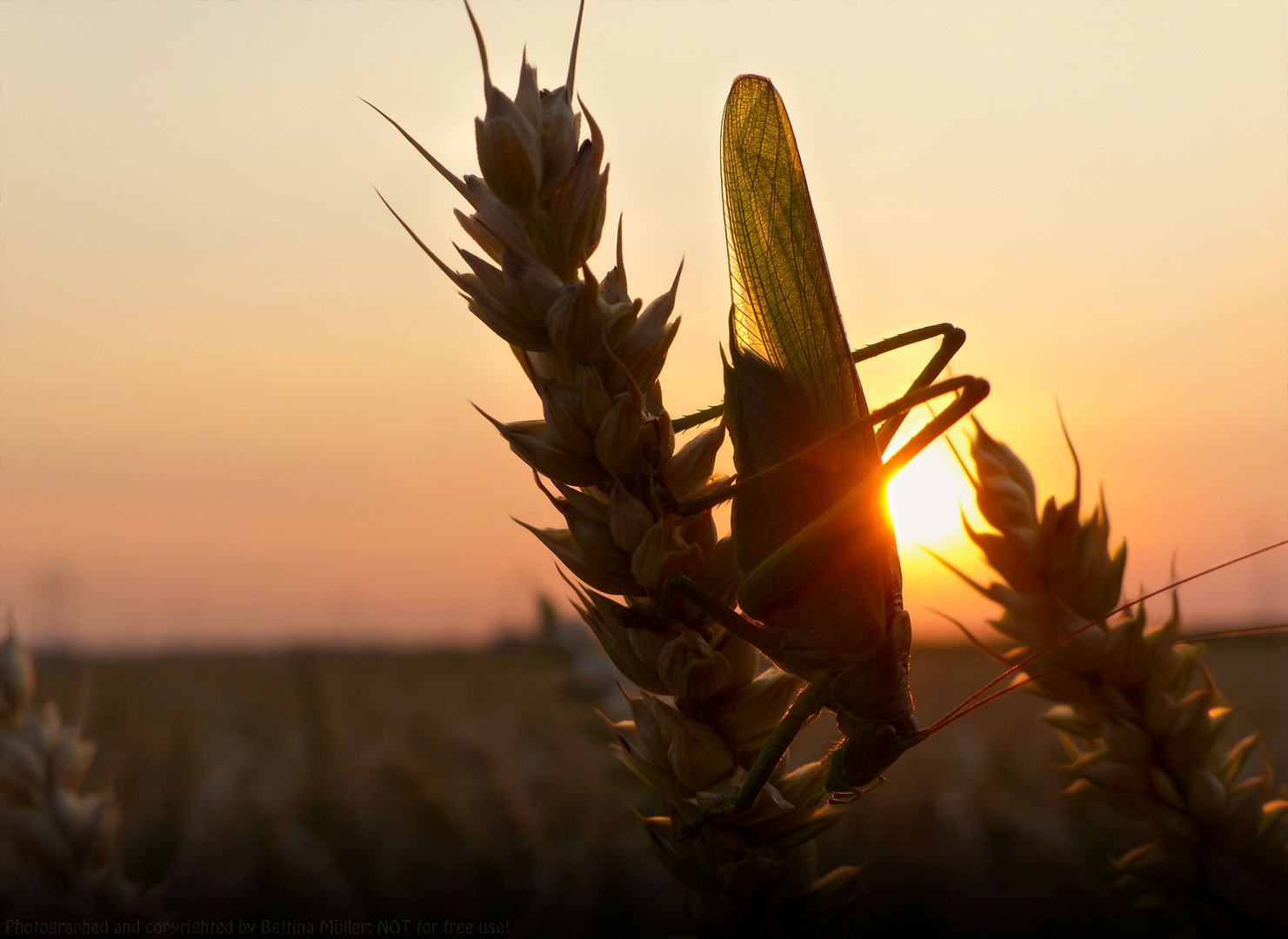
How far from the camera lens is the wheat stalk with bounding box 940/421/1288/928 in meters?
1.56

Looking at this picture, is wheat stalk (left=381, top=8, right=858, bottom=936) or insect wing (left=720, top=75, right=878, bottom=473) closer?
wheat stalk (left=381, top=8, right=858, bottom=936)

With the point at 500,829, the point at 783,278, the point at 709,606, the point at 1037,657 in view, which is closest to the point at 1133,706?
the point at 1037,657

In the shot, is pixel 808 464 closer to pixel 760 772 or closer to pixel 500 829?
pixel 760 772

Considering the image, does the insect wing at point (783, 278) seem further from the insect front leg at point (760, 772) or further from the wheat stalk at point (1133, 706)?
the insect front leg at point (760, 772)

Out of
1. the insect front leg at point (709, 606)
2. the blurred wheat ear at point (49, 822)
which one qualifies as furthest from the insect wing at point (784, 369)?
the blurred wheat ear at point (49, 822)

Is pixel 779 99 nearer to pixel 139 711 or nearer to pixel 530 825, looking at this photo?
pixel 530 825

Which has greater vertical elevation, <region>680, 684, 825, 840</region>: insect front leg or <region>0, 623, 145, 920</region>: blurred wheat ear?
<region>680, 684, 825, 840</region>: insect front leg

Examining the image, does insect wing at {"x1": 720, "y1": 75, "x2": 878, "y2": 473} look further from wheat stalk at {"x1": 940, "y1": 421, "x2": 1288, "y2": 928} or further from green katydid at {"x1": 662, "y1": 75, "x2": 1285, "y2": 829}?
wheat stalk at {"x1": 940, "y1": 421, "x2": 1288, "y2": 928}

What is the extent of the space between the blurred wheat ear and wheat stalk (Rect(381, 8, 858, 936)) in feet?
4.85

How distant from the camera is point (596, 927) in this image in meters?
2.71

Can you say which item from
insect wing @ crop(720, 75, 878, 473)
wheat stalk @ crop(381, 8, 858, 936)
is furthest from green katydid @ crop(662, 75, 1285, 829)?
wheat stalk @ crop(381, 8, 858, 936)

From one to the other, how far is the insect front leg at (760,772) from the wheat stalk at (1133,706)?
468 mm

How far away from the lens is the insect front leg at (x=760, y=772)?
1.26 meters

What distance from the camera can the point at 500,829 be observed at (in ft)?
10.5
